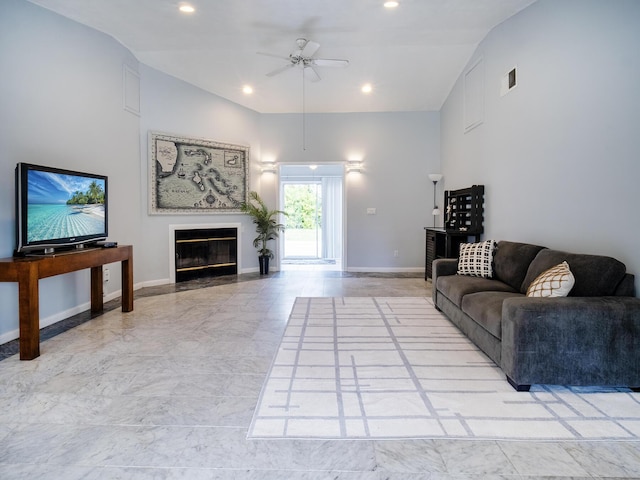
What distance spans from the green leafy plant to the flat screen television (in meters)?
2.92

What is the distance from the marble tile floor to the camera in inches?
63.9

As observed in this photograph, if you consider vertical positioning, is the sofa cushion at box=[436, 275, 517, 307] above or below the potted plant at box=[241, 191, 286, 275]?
below

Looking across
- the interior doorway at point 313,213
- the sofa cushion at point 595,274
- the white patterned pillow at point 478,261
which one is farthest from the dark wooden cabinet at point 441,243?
the interior doorway at point 313,213

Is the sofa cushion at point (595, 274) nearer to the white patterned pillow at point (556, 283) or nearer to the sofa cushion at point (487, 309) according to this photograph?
the white patterned pillow at point (556, 283)

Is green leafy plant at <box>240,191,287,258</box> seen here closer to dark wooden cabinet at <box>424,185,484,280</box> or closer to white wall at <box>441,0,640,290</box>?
dark wooden cabinet at <box>424,185,484,280</box>

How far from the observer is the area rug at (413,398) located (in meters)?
1.92

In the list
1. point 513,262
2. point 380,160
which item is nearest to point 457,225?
point 380,160

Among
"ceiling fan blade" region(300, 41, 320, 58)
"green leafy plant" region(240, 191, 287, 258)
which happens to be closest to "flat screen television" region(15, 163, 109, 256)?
"ceiling fan blade" region(300, 41, 320, 58)

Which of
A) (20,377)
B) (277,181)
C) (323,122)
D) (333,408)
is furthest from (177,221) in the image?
(333,408)

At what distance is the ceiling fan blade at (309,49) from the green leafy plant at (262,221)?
294cm

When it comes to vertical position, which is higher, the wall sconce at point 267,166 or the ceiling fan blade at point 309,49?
the ceiling fan blade at point 309,49

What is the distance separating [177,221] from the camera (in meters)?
6.07

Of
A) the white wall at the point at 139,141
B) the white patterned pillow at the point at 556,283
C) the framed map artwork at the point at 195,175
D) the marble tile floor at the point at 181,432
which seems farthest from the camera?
the framed map artwork at the point at 195,175

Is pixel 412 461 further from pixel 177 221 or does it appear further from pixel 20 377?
pixel 177 221
